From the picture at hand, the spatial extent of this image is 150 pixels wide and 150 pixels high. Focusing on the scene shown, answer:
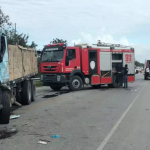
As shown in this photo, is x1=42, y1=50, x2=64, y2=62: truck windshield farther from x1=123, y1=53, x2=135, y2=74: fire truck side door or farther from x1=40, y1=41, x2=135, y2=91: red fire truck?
x1=123, y1=53, x2=135, y2=74: fire truck side door

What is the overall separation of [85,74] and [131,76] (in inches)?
182

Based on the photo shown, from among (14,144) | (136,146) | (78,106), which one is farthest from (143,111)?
(14,144)

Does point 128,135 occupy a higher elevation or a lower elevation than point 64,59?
lower

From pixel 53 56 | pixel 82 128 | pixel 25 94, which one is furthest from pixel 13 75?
pixel 53 56

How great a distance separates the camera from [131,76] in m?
20.3

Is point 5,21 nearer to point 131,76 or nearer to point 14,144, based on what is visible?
point 131,76

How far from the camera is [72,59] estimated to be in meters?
16.6

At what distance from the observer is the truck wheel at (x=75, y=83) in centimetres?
1670

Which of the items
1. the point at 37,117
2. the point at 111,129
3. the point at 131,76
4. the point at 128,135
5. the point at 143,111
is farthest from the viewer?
the point at 131,76

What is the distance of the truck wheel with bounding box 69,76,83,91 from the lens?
16703 mm

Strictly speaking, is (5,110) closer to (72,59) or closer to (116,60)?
(72,59)

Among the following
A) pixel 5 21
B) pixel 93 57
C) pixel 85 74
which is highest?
pixel 5 21

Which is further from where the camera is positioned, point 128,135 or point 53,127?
point 53,127

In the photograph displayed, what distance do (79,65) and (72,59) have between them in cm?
73
